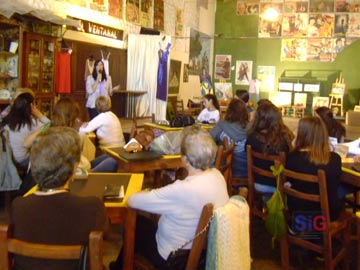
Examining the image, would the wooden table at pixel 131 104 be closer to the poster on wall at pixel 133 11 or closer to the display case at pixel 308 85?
the poster on wall at pixel 133 11

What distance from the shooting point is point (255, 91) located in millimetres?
14539

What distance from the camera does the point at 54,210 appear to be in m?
1.69

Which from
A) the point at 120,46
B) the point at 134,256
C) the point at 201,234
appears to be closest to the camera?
the point at 201,234

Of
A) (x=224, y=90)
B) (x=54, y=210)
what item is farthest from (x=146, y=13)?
(x=54, y=210)

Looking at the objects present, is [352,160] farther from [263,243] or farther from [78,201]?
[78,201]

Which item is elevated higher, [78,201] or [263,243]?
[78,201]

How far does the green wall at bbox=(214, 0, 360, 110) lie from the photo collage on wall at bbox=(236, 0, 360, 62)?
0.65 feet

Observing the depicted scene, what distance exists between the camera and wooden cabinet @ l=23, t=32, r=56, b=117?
6355 millimetres

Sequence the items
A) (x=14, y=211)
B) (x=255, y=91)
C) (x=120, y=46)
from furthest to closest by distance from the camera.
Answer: (x=255, y=91)
(x=120, y=46)
(x=14, y=211)

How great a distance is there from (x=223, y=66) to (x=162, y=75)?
6.80 metres

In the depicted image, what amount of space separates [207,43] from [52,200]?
1414 cm

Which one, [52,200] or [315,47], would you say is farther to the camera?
[315,47]

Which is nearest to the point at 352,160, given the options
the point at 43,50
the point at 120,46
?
the point at 43,50

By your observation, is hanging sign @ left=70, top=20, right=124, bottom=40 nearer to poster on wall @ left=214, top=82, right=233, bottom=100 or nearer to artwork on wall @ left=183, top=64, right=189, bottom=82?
artwork on wall @ left=183, top=64, right=189, bottom=82
